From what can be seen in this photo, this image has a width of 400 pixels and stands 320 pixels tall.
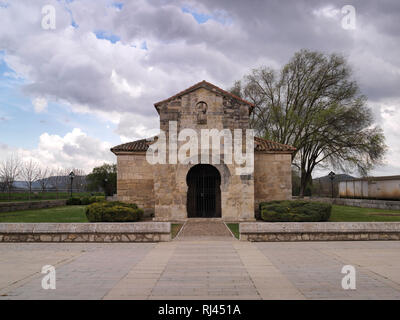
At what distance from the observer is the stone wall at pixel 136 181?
20.2 meters

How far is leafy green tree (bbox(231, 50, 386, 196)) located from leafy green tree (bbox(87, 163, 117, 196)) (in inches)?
972

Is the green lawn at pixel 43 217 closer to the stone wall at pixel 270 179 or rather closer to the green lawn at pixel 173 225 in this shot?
the green lawn at pixel 173 225

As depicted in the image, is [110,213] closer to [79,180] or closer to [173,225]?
[173,225]

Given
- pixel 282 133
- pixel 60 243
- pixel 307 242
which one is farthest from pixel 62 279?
pixel 282 133

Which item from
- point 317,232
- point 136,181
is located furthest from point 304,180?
point 317,232

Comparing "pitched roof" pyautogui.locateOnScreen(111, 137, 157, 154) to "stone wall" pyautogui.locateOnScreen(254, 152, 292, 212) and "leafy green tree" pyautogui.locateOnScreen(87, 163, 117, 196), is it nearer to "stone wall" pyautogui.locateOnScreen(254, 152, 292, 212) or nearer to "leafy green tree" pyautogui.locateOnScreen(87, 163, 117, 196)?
"stone wall" pyautogui.locateOnScreen(254, 152, 292, 212)

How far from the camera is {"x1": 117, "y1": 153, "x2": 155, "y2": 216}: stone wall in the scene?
2019 centimetres

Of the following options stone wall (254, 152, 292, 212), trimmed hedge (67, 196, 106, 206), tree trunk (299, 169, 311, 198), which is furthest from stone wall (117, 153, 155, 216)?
tree trunk (299, 169, 311, 198)

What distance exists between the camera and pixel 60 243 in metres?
11.0

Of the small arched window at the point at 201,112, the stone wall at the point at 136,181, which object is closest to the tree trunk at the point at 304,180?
the small arched window at the point at 201,112

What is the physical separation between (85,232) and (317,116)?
24040 millimetres
